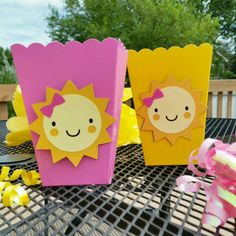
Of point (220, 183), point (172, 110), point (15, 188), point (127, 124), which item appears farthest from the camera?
point (127, 124)

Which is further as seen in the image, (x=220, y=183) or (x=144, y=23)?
(x=144, y=23)

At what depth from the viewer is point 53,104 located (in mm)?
449

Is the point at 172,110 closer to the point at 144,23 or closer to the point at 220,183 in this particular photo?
the point at 220,183

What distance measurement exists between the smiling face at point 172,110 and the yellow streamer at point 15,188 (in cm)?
22

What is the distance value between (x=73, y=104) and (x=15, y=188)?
142mm

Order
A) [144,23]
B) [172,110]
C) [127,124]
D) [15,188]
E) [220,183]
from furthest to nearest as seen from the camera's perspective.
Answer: [144,23] < [127,124] < [172,110] < [15,188] < [220,183]

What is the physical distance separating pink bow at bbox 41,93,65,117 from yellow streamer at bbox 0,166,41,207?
4.4 inches

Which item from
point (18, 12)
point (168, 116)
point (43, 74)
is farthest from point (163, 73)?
point (18, 12)

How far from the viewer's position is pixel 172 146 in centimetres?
55

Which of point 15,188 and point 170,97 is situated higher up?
point 170,97

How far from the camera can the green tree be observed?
17.4ft

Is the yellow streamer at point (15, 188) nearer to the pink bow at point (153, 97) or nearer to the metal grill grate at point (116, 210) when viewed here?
the metal grill grate at point (116, 210)

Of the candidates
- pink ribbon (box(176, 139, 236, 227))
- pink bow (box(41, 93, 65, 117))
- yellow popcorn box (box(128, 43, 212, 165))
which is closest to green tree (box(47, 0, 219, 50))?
yellow popcorn box (box(128, 43, 212, 165))

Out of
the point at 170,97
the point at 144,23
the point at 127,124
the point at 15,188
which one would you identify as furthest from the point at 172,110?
the point at 144,23
